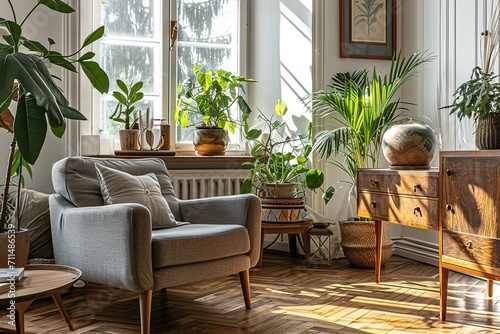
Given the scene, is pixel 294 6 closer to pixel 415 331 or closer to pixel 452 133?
pixel 452 133

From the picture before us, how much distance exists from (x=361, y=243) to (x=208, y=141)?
124 centimetres

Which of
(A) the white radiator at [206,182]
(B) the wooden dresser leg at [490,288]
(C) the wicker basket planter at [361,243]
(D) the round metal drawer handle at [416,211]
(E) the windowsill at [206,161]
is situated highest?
(E) the windowsill at [206,161]

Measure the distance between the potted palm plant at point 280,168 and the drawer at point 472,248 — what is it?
→ 1306mm

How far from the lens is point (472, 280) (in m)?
3.85

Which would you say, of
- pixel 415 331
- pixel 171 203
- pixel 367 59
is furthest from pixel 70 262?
pixel 367 59

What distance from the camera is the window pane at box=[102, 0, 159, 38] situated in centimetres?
446

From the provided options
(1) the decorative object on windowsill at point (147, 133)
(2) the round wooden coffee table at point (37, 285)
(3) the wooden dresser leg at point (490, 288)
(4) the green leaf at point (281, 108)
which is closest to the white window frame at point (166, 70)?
(1) the decorative object on windowsill at point (147, 133)

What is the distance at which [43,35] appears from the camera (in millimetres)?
3961

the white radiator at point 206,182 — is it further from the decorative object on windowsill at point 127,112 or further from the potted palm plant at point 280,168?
the decorative object on windowsill at point 127,112

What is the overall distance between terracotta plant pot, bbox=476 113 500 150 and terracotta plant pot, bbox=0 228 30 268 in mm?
2110

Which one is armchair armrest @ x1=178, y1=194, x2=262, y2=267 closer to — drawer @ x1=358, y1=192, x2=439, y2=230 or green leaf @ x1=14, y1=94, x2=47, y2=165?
drawer @ x1=358, y1=192, x2=439, y2=230

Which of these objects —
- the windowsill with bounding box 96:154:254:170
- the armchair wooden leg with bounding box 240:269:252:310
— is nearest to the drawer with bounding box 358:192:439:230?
the armchair wooden leg with bounding box 240:269:252:310

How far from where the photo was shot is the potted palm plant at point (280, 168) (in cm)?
420

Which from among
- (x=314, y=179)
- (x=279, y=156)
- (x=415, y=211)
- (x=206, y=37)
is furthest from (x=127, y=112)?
(x=415, y=211)
